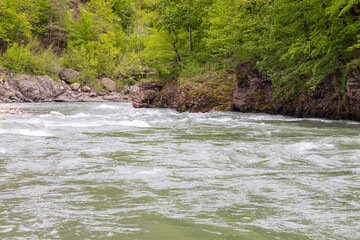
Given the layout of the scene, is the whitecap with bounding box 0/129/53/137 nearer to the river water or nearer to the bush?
the river water

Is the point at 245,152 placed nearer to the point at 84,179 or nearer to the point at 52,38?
the point at 84,179

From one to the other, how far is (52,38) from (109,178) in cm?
5664

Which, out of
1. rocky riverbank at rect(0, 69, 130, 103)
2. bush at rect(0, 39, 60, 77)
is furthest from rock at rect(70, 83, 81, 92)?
bush at rect(0, 39, 60, 77)

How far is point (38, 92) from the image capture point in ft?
119

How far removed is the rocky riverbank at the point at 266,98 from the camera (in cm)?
1330

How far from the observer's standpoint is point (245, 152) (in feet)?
23.0

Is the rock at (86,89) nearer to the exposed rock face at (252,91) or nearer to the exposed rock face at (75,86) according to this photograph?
the exposed rock face at (75,86)

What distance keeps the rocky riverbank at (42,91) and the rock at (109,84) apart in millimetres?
3261

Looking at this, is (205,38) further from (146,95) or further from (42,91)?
(42,91)

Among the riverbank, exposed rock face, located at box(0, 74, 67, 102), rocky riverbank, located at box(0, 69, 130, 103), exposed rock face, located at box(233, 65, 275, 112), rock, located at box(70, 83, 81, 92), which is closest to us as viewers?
the riverbank

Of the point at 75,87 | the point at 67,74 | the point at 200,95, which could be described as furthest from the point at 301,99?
the point at 67,74

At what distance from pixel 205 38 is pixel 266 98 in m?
4.46

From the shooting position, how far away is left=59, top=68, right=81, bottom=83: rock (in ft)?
144

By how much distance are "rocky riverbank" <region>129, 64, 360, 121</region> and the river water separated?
5.58 metres
